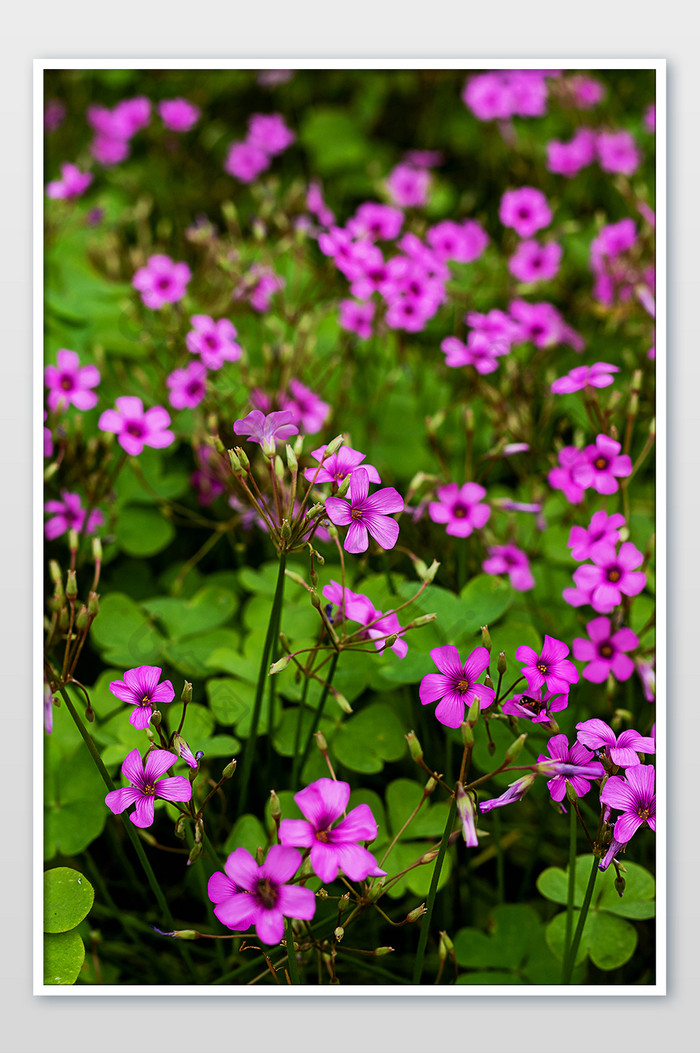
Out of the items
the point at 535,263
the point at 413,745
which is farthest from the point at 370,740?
the point at 535,263

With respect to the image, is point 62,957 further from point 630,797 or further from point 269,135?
point 269,135

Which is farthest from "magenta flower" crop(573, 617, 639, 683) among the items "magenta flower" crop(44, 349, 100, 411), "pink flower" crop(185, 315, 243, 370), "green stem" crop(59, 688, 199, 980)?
"magenta flower" crop(44, 349, 100, 411)

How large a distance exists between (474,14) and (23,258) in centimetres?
81

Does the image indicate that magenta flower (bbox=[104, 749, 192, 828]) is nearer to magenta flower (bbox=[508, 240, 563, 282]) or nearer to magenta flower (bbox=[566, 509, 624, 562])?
magenta flower (bbox=[566, 509, 624, 562])

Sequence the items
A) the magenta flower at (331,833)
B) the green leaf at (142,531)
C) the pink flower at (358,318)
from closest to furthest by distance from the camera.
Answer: the magenta flower at (331,833), the green leaf at (142,531), the pink flower at (358,318)

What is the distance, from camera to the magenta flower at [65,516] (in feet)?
4.56

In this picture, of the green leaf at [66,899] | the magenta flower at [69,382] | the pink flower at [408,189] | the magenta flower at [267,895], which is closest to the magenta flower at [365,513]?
the magenta flower at [267,895]

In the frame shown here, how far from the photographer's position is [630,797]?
0.90 meters

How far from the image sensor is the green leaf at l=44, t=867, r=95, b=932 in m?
1.07

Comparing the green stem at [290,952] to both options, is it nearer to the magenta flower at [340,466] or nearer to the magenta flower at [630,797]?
the magenta flower at [630,797]

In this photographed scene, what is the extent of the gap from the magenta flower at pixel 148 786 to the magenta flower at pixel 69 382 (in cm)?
71

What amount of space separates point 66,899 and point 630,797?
702 mm

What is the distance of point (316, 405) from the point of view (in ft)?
5.04

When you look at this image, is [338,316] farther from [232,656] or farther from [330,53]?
[232,656]
